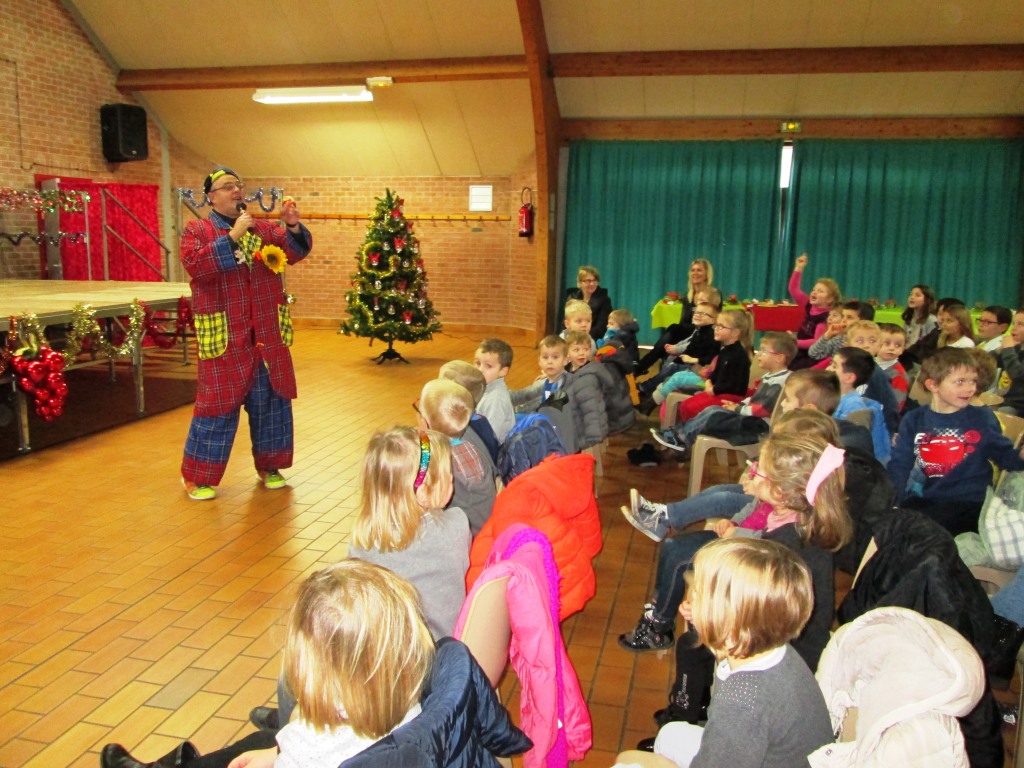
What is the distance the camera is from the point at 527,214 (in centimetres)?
1098

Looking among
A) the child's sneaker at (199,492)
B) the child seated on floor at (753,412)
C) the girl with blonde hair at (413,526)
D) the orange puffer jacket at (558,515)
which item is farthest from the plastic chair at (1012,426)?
the child's sneaker at (199,492)

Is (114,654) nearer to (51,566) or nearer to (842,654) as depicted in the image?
(51,566)

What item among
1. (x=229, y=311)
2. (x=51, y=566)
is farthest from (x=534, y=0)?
(x=51, y=566)

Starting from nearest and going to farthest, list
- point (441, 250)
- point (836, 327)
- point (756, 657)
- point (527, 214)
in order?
1. point (756, 657)
2. point (836, 327)
3. point (527, 214)
4. point (441, 250)

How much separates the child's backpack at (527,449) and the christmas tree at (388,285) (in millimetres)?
6046

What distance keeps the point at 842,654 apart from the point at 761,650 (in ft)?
0.54

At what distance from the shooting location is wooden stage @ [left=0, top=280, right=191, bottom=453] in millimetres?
5445

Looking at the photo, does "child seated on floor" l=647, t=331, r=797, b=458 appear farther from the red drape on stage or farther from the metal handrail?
the red drape on stage

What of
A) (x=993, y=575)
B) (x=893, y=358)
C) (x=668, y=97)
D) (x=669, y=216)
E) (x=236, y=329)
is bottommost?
(x=993, y=575)

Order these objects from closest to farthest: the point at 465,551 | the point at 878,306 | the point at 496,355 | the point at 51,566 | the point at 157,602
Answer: the point at 465,551, the point at 157,602, the point at 51,566, the point at 496,355, the point at 878,306

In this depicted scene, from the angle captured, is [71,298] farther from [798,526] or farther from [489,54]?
[798,526]

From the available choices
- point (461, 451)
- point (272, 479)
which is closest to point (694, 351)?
point (272, 479)

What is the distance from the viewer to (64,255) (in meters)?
9.93

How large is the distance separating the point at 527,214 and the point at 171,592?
326 inches
